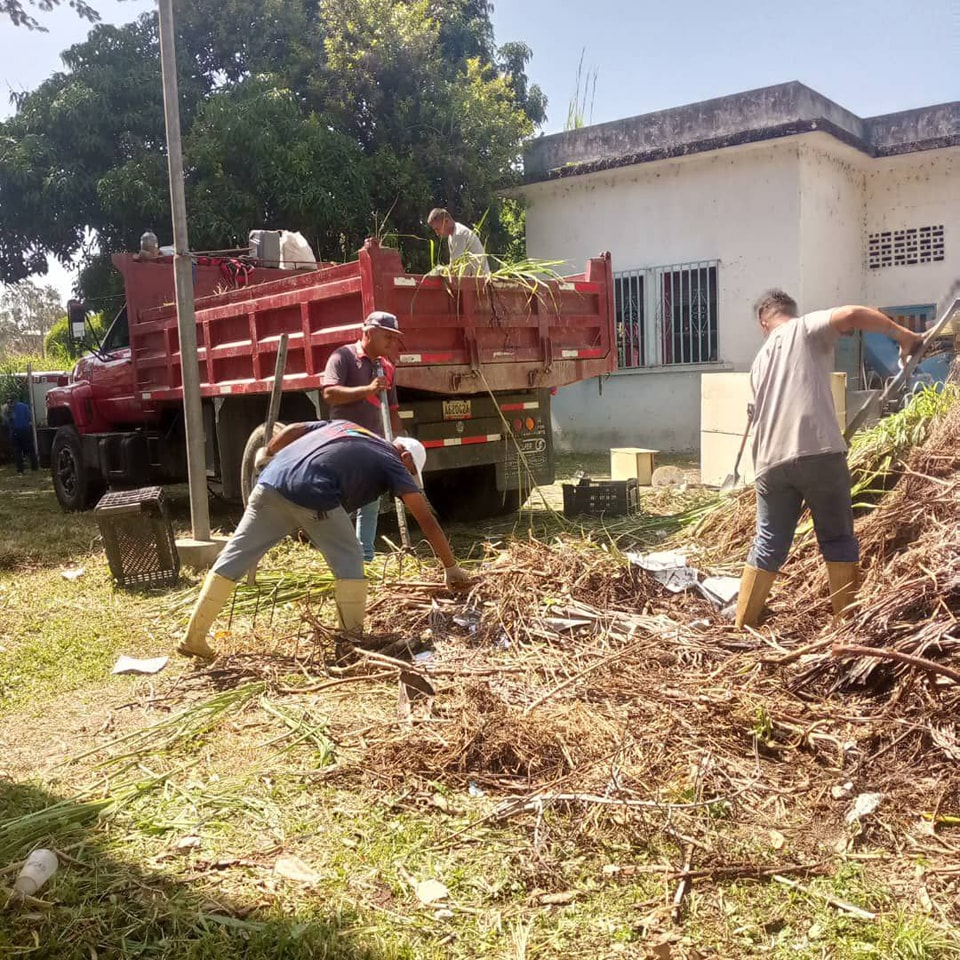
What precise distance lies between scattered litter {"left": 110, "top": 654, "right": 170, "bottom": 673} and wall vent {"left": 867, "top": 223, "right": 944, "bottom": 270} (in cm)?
1122

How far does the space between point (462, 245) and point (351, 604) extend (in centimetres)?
340

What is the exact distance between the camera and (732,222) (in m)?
11.8

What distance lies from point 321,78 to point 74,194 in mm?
4170

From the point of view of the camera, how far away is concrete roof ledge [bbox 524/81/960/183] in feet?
36.7

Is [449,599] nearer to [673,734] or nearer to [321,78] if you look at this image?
[673,734]

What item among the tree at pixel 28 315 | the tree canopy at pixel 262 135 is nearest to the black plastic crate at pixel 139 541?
the tree canopy at pixel 262 135

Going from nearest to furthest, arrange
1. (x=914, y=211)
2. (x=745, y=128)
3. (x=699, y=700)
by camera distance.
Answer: (x=699, y=700) → (x=745, y=128) → (x=914, y=211)

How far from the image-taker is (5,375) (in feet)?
59.2

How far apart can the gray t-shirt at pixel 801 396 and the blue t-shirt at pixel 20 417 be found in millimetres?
13768

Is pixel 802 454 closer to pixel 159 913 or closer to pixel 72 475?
pixel 159 913

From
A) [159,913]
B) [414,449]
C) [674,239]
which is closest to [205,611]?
[414,449]

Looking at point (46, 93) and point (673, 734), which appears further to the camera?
point (46, 93)

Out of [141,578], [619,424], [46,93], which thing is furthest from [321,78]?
[141,578]

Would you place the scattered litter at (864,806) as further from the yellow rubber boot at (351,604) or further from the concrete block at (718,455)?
the concrete block at (718,455)
